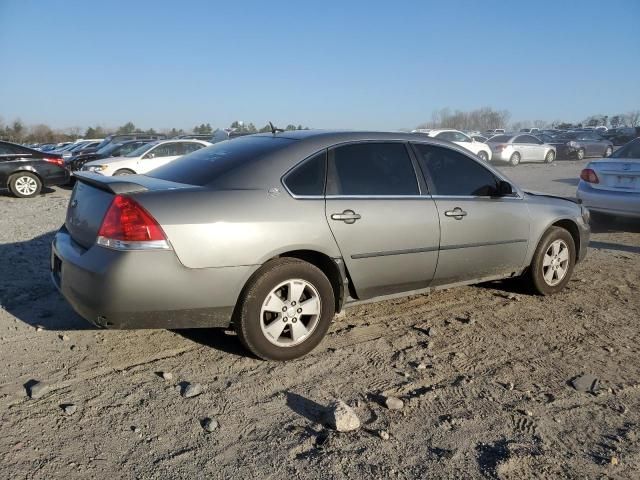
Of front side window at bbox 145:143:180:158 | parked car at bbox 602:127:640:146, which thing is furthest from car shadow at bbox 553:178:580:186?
parked car at bbox 602:127:640:146

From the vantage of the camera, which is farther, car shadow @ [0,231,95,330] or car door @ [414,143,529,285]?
car door @ [414,143,529,285]

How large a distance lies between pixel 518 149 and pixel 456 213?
74.3 feet

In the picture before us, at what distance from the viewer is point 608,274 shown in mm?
5867

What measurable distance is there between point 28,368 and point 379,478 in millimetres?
2370

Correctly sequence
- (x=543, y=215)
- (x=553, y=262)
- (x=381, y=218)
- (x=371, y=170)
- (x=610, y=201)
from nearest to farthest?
(x=381, y=218)
(x=371, y=170)
(x=543, y=215)
(x=553, y=262)
(x=610, y=201)

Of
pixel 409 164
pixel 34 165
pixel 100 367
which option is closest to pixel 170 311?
pixel 100 367

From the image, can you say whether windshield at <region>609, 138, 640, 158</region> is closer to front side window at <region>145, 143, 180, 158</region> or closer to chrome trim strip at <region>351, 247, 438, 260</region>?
chrome trim strip at <region>351, 247, 438, 260</region>

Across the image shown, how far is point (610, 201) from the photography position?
A: 7883 mm

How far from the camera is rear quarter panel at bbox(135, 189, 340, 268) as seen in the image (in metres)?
3.17

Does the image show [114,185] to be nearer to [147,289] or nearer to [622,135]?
[147,289]

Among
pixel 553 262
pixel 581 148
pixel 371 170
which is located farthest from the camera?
pixel 581 148

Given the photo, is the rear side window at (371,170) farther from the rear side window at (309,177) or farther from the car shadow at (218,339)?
Result: the car shadow at (218,339)

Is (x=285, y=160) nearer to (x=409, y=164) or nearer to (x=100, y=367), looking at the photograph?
(x=409, y=164)

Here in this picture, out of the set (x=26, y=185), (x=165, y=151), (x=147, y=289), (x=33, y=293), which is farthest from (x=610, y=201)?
(x=26, y=185)
